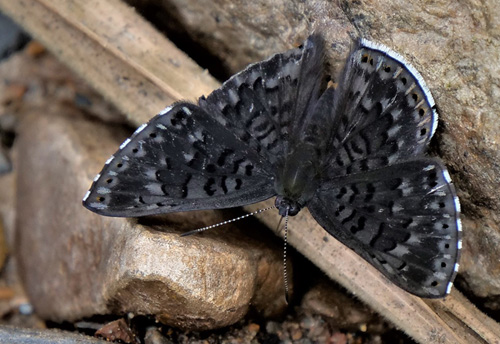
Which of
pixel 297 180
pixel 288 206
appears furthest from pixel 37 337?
pixel 297 180

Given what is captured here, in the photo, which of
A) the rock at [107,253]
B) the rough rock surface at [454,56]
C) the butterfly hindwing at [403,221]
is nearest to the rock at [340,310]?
A: the rock at [107,253]

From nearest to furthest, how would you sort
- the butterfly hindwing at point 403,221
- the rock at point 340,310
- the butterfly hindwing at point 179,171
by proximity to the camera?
the butterfly hindwing at point 403,221 → the butterfly hindwing at point 179,171 → the rock at point 340,310

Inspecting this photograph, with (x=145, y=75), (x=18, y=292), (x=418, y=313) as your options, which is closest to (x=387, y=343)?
(x=418, y=313)

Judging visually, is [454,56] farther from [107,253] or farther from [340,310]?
[107,253]

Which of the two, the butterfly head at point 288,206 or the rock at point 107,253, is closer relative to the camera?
the rock at point 107,253

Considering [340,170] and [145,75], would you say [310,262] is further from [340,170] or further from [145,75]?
[145,75]

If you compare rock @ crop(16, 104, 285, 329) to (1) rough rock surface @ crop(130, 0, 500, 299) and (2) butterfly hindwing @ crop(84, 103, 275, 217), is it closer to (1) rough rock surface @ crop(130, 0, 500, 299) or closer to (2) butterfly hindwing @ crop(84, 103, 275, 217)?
(2) butterfly hindwing @ crop(84, 103, 275, 217)

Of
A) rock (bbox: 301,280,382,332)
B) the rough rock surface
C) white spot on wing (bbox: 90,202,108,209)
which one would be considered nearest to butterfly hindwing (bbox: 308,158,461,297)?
the rough rock surface

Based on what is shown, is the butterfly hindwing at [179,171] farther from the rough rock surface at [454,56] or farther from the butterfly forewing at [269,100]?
the rough rock surface at [454,56]
